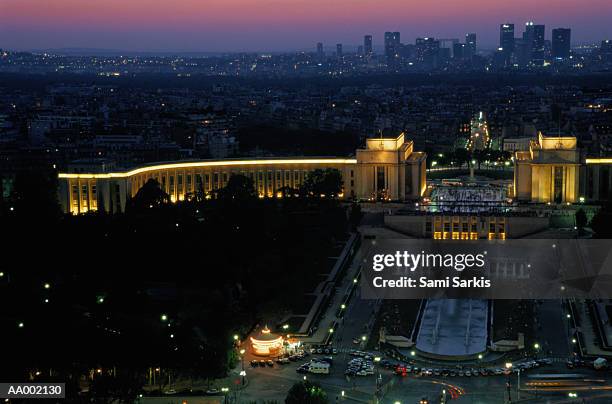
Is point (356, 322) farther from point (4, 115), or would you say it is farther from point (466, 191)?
point (4, 115)

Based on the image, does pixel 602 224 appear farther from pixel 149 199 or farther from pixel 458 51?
pixel 458 51

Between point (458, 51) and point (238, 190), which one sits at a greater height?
point (238, 190)

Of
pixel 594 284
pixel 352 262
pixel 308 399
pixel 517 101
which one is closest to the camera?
pixel 308 399

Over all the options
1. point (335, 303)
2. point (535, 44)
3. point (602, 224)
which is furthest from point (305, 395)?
point (535, 44)

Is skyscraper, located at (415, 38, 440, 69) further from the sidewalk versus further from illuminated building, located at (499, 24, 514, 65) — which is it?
the sidewalk

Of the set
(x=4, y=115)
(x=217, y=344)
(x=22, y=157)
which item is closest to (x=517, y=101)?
(x=4, y=115)

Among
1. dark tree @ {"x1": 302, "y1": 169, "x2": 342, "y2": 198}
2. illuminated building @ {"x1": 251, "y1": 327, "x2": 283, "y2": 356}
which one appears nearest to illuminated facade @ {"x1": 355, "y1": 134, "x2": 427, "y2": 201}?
dark tree @ {"x1": 302, "y1": 169, "x2": 342, "y2": 198}
